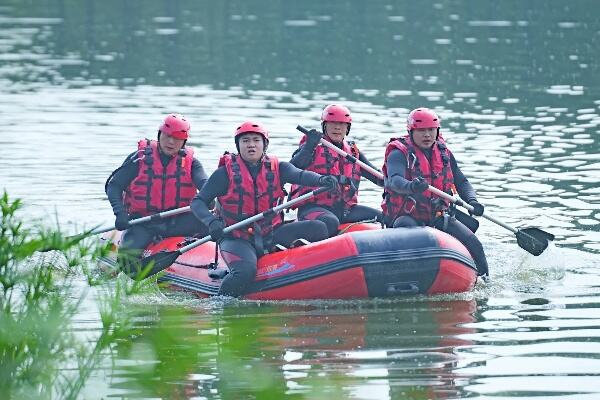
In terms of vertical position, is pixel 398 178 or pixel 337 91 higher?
pixel 337 91

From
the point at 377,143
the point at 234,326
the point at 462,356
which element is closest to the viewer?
the point at 234,326

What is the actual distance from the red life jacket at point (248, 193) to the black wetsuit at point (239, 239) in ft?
0.16

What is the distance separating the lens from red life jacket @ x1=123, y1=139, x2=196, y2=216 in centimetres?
1274

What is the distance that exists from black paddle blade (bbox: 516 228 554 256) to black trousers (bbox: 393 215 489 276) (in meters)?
0.61

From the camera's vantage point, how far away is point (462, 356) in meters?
9.41

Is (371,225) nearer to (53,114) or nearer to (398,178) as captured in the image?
(398,178)

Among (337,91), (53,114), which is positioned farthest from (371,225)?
(337,91)

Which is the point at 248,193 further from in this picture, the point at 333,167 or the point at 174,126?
the point at 333,167

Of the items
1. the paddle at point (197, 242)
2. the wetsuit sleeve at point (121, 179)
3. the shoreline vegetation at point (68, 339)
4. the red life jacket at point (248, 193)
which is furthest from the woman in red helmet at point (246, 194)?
the shoreline vegetation at point (68, 339)

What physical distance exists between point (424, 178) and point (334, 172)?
120 cm

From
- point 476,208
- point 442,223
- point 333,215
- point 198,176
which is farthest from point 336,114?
point 476,208

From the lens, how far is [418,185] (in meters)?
11.6

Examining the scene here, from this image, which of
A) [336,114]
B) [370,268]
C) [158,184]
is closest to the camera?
[370,268]

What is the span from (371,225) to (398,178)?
0.91 metres
